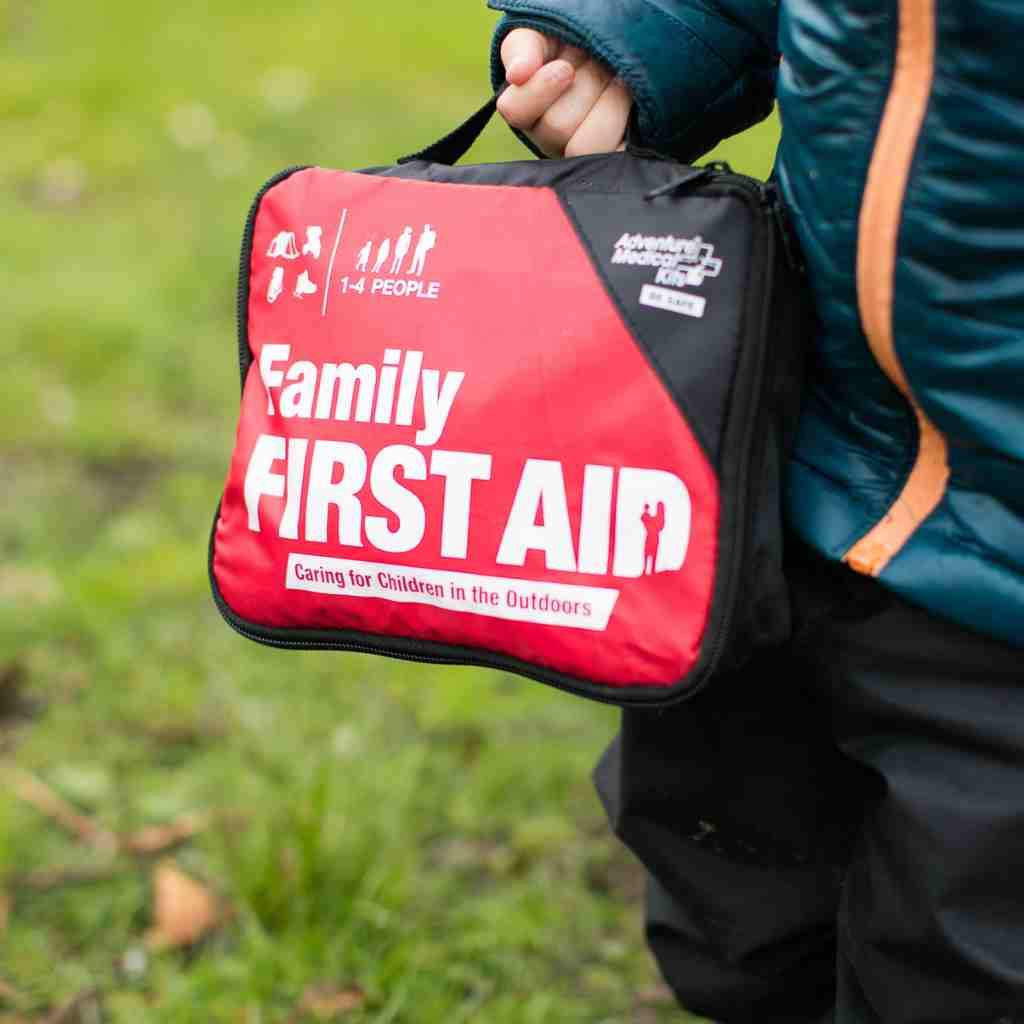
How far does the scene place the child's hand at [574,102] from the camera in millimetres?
1076

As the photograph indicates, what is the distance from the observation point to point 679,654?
953 millimetres

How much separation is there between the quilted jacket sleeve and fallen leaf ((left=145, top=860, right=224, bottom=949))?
1.07 meters

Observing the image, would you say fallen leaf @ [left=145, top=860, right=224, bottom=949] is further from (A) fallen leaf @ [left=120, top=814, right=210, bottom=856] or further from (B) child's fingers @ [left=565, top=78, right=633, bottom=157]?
(B) child's fingers @ [left=565, top=78, right=633, bottom=157]

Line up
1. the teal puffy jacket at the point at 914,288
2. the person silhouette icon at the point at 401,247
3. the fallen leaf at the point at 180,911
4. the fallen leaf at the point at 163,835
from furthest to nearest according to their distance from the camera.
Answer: the fallen leaf at the point at 163,835
the fallen leaf at the point at 180,911
the person silhouette icon at the point at 401,247
the teal puffy jacket at the point at 914,288

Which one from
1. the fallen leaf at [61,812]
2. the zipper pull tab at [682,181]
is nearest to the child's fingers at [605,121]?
the zipper pull tab at [682,181]

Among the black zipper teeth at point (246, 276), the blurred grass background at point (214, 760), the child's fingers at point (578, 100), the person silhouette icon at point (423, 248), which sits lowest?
the blurred grass background at point (214, 760)

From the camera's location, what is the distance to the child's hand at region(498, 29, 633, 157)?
1.08 m

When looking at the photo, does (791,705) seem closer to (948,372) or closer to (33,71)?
(948,372)

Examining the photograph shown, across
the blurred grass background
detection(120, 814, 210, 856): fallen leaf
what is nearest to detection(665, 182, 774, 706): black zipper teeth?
the blurred grass background

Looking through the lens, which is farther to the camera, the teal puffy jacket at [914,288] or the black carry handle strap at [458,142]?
the black carry handle strap at [458,142]

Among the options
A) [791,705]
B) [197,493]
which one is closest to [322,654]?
[197,493]

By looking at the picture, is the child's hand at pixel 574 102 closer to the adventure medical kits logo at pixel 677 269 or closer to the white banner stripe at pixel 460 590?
the adventure medical kits logo at pixel 677 269

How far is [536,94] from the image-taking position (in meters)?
1.07

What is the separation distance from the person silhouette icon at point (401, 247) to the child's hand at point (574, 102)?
0.40ft
